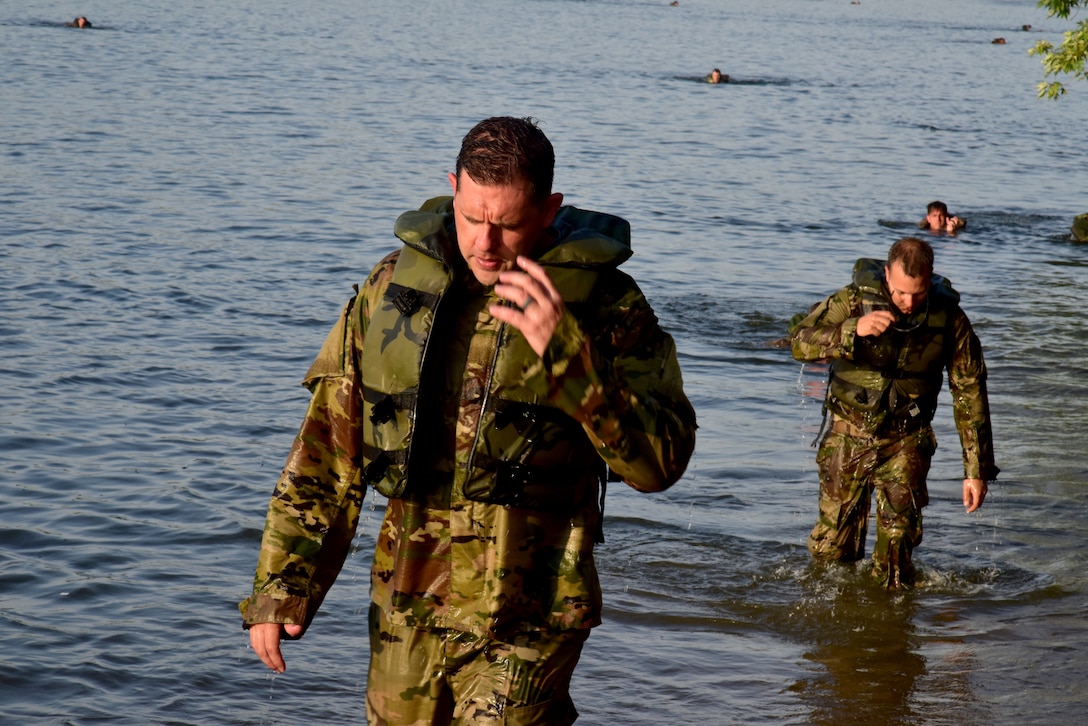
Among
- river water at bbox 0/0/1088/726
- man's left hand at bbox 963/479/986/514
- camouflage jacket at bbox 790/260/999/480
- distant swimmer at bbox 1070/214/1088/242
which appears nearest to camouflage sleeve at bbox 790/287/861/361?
camouflage jacket at bbox 790/260/999/480

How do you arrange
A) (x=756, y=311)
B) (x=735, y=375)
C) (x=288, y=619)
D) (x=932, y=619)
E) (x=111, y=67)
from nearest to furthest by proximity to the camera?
(x=288, y=619) < (x=932, y=619) < (x=735, y=375) < (x=756, y=311) < (x=111, y=67)

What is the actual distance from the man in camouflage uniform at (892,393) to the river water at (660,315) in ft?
1.83

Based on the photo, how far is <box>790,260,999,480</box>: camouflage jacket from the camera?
305 inches

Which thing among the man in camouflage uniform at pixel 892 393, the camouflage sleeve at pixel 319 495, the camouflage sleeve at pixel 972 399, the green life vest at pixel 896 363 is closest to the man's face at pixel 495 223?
the camouflage sleeve at pixel 319 495

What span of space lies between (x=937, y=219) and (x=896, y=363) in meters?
16.5

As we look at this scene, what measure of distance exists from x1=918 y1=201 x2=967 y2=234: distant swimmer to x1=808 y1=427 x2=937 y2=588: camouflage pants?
16.1m

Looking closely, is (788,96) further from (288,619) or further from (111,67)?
(288,619)

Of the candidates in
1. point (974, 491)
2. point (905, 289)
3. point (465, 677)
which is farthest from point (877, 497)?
point (465, 677)

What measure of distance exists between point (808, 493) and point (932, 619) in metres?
2.61

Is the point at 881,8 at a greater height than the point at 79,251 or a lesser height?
greater

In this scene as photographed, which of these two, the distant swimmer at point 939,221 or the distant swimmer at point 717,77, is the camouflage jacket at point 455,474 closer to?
the distant swimmer at point 939,221

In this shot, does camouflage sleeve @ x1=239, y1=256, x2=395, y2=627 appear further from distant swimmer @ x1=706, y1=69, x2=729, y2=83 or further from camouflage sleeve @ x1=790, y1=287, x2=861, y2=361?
distant swimmer @ x1=706, y1=69, x2=729, y2=83

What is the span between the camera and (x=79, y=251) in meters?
17.9

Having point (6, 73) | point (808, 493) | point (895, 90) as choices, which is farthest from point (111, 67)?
point (808, 493)
